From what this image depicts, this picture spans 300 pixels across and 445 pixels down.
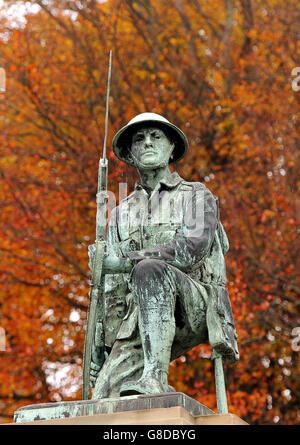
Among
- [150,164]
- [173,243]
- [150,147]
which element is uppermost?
[150,147]

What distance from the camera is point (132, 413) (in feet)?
17.3

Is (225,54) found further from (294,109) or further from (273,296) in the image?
(273,296)

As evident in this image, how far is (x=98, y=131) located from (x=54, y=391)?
4649 mm

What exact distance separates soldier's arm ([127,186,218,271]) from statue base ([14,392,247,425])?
1137mm

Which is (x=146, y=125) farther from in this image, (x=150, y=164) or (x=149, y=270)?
(x=149, y=270)

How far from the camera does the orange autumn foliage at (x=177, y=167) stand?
13.4m

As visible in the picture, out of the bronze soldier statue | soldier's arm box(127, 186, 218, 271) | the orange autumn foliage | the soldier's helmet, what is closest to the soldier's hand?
the bronze soldier statue

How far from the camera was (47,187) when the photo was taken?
50.3ft

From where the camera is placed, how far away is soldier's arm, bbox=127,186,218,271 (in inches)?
242

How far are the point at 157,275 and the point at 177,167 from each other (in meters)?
8.63

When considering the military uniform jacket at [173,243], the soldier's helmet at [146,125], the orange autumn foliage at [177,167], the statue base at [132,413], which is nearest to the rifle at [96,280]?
the military uniform jacket at [173,243]

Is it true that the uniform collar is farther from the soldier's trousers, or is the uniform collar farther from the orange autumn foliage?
the orange autumn foliage

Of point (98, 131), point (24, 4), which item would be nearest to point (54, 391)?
point (98, 131)

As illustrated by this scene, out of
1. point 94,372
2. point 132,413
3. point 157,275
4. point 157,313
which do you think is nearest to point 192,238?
point 157,275
